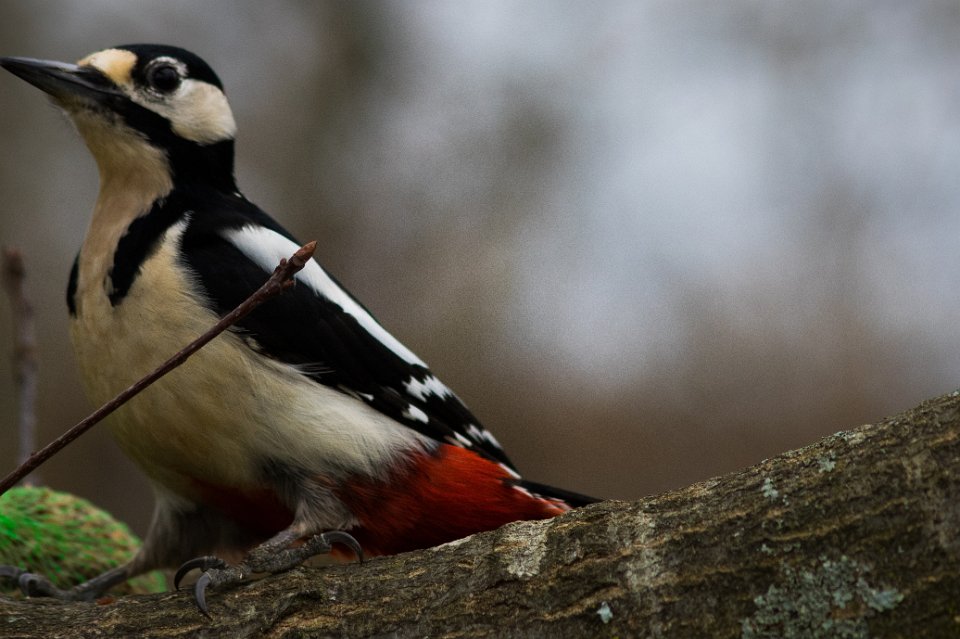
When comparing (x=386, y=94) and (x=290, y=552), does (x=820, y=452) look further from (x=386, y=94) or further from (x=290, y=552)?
(x=386, y=94)

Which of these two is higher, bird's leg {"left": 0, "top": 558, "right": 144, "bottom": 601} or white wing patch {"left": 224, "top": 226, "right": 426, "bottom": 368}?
white wing patch {"left": 224, "top": 226, "right": 426, "bottom": 368}

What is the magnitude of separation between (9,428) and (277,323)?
15.4 feet

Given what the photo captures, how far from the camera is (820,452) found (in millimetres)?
1916

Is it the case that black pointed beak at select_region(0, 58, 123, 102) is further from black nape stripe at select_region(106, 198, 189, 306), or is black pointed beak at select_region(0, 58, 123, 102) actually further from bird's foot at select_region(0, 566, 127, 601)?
bird's foot at select_region(0, 566, 127, 601)

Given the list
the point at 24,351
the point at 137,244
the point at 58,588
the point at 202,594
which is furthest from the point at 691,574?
the point at 24,351

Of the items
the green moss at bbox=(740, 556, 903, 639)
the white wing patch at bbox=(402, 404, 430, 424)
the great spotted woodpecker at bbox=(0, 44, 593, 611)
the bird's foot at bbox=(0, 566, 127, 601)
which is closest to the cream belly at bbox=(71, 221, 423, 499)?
the great spotted woodpecker at bbox=(0, 44, 593, 611)

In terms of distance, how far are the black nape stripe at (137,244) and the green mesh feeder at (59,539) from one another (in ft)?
2.72

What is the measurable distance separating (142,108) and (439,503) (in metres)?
1.50

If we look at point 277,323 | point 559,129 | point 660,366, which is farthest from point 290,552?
point 559,129

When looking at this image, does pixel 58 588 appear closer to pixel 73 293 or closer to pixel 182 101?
pixel 73 293

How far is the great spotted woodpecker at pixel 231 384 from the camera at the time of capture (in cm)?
275

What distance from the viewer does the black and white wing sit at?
284 cm

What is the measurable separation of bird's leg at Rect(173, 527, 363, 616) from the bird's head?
3.94 feet

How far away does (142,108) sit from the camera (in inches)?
128
